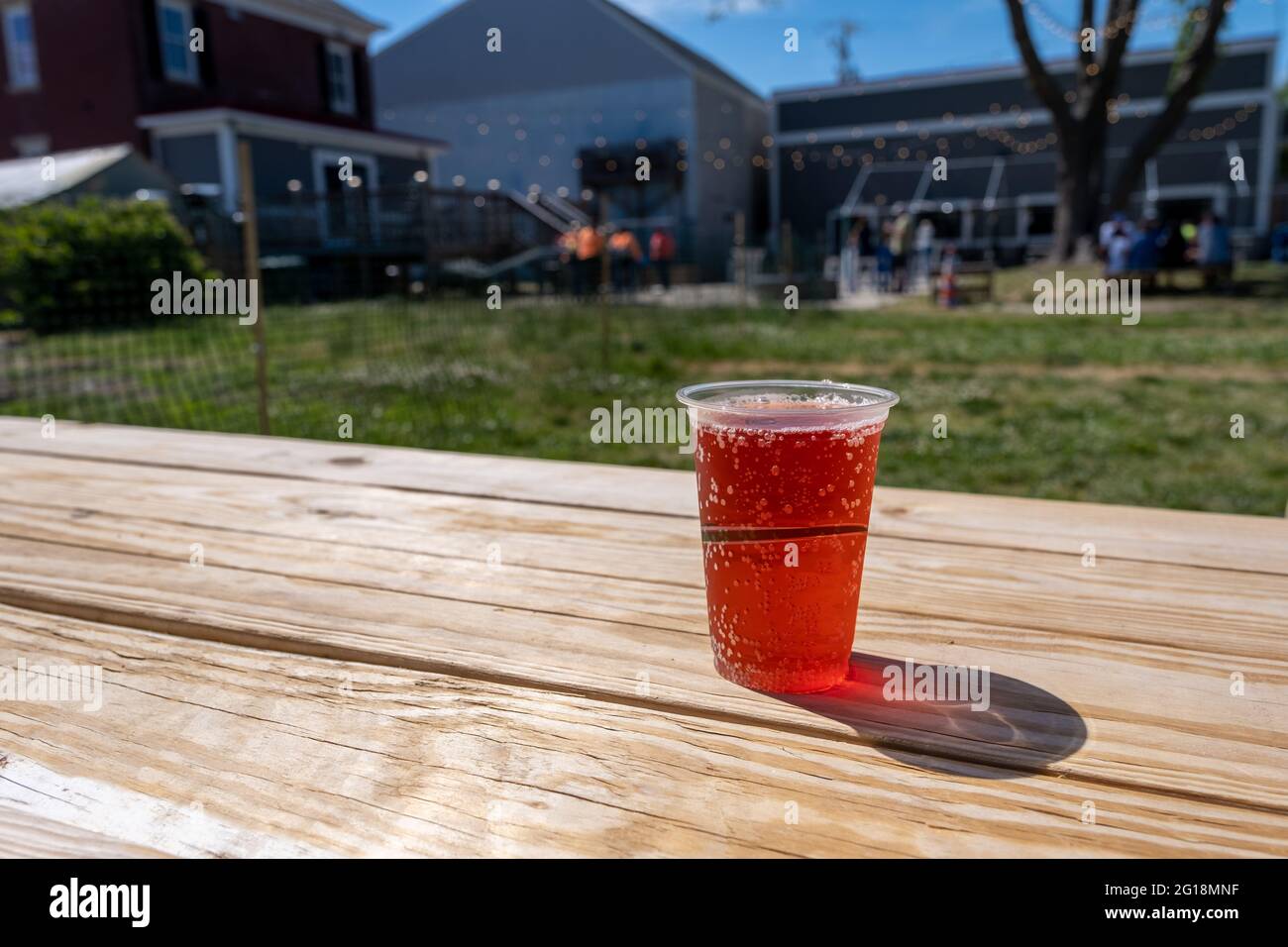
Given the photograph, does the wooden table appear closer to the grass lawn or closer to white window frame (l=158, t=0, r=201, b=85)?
the grass lawn

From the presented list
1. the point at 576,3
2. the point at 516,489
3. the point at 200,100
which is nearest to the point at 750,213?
the point at 576,3

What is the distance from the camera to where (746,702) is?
93 centimetres

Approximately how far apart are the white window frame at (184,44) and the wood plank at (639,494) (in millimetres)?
21615

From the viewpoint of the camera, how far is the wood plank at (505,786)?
0.72 m

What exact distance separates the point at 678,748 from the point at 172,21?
2415 centimetres

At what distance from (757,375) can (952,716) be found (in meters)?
7.99

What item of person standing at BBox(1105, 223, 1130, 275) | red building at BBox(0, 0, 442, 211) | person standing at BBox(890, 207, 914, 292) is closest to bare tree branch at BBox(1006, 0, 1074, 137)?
person standing at BBox(1105, 223, 1130, 275)

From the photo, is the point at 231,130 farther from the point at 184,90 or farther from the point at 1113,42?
the point at 1113,42

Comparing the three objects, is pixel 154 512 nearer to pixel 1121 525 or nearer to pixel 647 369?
pixel 1121 525

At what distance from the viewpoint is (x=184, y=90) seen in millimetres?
20922

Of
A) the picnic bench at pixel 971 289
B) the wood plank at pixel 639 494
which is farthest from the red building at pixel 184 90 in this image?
the wood plank at pixel 639 494

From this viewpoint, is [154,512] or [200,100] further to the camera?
[200,100]

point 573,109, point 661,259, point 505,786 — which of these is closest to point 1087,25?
point 661,259

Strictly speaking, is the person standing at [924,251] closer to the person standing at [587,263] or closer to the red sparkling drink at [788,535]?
the person standing at [587,263]
